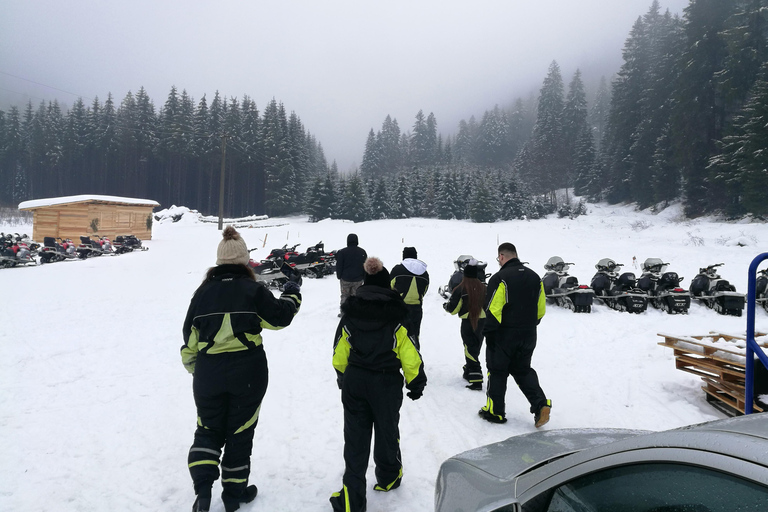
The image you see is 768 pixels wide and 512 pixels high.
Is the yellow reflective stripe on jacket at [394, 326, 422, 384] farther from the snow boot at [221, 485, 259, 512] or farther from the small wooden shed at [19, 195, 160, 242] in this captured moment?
the small wooden shed at [19, 195, 160, 242]

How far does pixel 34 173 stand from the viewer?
64.7 metres

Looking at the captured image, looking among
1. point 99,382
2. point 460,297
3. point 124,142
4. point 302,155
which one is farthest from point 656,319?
point 124,142

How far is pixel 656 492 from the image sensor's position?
4.16 ft

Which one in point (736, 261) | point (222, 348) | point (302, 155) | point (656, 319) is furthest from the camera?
point (302, 155)

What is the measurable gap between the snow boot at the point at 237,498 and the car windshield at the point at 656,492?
96.7 inches

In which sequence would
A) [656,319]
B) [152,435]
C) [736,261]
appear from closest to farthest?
1. [152,435]
2. [656,319]
3. [736,261]

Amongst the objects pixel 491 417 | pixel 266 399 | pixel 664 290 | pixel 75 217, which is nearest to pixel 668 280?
pixel 664 290

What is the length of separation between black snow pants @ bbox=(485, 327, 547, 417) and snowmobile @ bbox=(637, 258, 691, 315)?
7330mm

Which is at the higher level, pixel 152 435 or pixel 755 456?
pixel 755 456

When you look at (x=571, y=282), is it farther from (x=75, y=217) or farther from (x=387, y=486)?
(x=75, y=217)

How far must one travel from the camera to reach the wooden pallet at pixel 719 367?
468cm

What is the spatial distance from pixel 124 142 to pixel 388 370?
226 ft

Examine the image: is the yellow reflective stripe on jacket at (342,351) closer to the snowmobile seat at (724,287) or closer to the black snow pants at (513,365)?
the black snow pants at (513,365)

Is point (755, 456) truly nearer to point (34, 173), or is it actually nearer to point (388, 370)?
point (388, 370)
